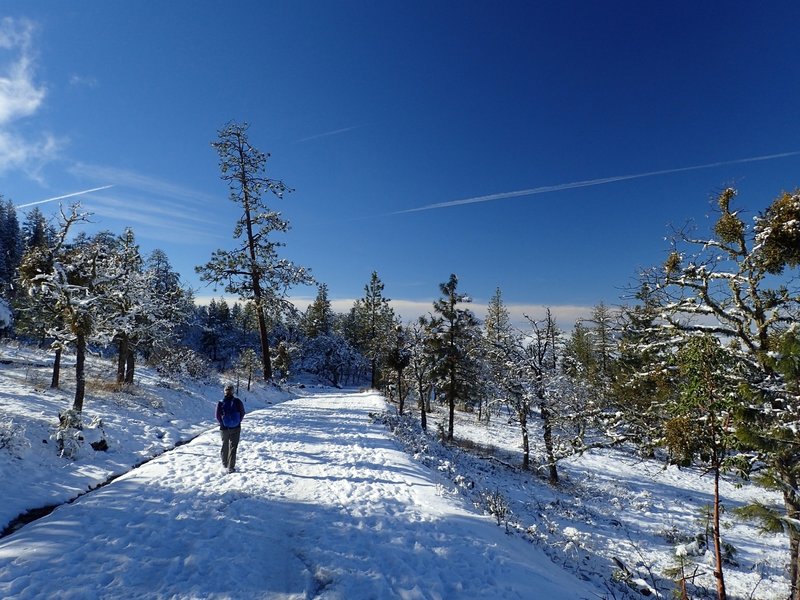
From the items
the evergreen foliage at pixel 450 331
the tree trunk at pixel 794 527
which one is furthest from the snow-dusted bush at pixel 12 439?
the evergreen foliage at pixel 450 331

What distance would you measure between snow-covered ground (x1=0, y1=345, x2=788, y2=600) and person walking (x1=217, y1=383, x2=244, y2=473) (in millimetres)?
449

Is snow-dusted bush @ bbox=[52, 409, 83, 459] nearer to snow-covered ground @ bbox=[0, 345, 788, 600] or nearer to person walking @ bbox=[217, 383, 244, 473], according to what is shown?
snow-covered ground @ bbox=[0, 345, 788, 600]

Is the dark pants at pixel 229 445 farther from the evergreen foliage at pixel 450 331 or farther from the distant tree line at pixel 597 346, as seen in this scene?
the evergreen foliage at pixel 450 331

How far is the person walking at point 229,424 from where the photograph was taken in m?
9.62

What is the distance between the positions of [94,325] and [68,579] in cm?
939

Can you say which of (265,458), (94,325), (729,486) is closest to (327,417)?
(265,458)

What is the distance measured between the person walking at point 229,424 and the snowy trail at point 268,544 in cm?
38

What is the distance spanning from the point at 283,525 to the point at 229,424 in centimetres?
344

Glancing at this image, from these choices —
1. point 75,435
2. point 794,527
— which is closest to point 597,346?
point 794,527

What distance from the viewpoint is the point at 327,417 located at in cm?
1978

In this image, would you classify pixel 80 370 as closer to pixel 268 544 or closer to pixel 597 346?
pixel 268 544

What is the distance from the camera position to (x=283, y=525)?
718cm

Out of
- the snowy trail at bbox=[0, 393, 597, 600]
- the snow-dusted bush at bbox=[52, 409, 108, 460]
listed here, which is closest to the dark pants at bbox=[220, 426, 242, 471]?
the snowy trail at bbox=[0, 393, 597, 600]

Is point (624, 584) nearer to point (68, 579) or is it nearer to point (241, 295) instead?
point (68, 579)
